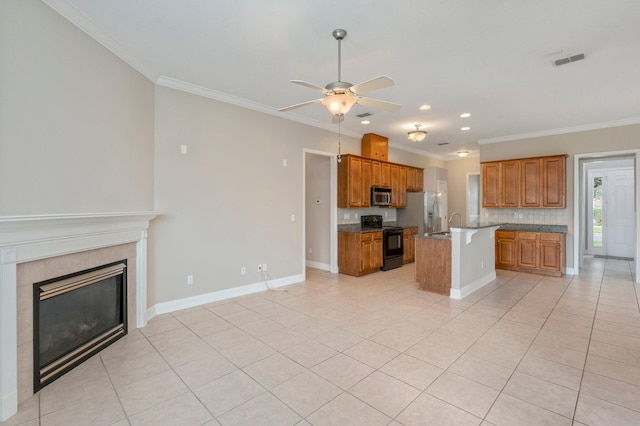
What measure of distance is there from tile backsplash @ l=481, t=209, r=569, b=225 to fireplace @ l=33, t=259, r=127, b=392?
7.38 m

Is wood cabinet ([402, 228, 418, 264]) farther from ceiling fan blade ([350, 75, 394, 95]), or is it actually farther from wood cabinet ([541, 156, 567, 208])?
ceiling fan blade ([350, 75, 394, 95])

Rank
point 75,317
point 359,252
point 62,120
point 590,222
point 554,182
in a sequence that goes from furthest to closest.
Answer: point 590,222
point 554,182
point 359,252
point 75,317
point 62,120

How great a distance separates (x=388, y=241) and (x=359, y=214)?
34.7 inches

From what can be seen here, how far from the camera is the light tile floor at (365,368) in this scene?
1996 millimetres

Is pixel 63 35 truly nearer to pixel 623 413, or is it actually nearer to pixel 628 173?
pixel 623 413

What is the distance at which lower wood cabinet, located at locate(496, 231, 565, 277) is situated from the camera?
5871mm

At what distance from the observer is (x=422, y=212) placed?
24.0 ft

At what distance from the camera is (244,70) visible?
3.54 m

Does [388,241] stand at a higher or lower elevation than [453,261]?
higher

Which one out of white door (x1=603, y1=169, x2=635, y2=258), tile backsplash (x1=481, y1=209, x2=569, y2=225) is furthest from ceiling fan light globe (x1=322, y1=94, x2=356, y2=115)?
white door (x1=603, y1=169, x2=635, y2=258)

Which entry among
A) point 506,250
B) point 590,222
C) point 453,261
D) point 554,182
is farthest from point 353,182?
point 590,222

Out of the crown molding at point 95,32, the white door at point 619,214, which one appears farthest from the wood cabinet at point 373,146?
the white door at point 619,214

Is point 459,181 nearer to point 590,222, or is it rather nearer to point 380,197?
point 590,222

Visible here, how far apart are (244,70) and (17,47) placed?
197cm
